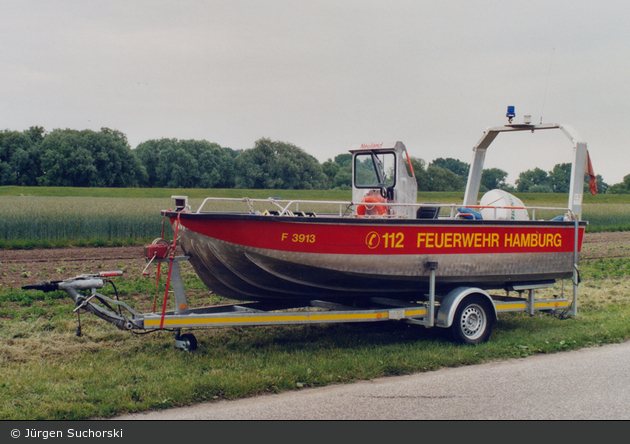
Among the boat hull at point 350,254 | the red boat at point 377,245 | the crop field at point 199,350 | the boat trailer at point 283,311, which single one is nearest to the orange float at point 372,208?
the red boat at point 377,245

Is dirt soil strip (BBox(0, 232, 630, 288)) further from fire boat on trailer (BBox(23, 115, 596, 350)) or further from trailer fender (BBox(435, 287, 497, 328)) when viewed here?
trailer fender (BBox(435, 287, 497, 328))

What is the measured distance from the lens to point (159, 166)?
63.0 meters

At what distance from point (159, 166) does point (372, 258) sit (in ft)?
191

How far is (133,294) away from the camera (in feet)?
35.7

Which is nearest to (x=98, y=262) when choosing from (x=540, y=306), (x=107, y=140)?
(x=540, y=306)

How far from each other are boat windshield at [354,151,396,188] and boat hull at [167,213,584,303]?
142cm

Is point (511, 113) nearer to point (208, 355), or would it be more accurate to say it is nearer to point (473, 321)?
point (473, 321)

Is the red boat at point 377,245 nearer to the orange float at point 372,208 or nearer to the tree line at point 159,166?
the orange float at point 372,208

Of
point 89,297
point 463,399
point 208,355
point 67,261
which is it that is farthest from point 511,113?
point 67,261

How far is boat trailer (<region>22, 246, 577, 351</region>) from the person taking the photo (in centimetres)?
676

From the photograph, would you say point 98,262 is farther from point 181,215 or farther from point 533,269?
point 533,269

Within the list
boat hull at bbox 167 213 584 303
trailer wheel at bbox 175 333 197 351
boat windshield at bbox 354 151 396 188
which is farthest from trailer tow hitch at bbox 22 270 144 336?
boat windshield at bbox 354 151 396 188
